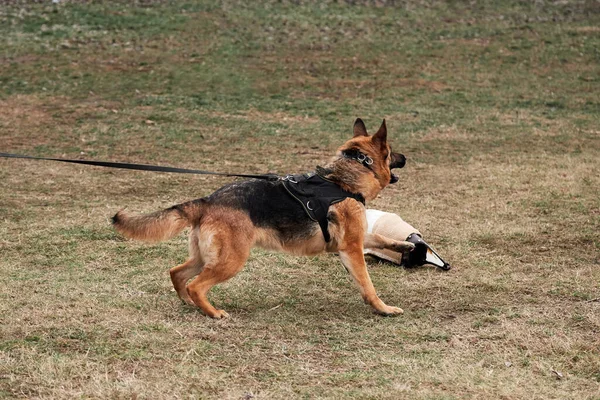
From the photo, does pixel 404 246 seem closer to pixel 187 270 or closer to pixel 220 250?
pixel 220 250

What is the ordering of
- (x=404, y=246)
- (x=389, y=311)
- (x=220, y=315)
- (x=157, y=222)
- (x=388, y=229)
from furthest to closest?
(x=388, y=229) < (x=404, y=246) < (x=389, y=311) < (x=220, y=315) < (x=157, y=222)

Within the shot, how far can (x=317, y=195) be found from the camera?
5.84 metres

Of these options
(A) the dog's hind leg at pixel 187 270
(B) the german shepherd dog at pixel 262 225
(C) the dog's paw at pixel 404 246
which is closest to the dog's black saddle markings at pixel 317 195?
(B) the german shepherd dog at pixel 262 225

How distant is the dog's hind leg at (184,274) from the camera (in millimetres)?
5863

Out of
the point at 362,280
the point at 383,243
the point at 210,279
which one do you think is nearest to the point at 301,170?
the point at 383,243

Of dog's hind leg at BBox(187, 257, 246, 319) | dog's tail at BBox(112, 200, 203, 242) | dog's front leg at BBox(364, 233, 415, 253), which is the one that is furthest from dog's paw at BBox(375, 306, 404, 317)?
dog's tail at BBox(112, 200, 203, 242)

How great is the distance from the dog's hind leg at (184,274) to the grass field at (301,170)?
0.13m

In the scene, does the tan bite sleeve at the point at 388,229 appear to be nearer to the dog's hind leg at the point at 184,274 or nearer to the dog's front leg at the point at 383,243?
the dog's front leg at the point at 383,243

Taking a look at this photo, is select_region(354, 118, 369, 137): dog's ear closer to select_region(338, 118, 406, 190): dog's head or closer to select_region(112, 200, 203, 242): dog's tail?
select_region(338, 118, 406, 190): dog's head

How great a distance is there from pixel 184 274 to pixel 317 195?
1.17 m

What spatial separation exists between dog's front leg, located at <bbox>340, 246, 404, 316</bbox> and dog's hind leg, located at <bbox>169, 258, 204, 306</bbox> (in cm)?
111

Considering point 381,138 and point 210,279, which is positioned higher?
point 381,138

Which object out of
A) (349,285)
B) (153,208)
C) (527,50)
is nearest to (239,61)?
(527,50)

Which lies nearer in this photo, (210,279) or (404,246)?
(210,279)
